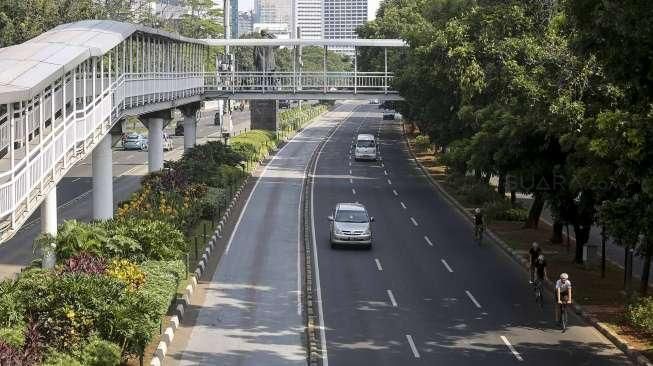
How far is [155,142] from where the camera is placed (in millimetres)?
45531

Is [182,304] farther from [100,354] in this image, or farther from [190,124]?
[190,124]

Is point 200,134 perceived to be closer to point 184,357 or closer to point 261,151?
point 261,151

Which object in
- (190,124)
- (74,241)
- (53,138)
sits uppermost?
(53,138)

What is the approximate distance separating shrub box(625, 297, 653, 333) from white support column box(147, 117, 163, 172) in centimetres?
2571

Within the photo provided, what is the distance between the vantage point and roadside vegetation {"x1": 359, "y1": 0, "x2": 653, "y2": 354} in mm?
19766

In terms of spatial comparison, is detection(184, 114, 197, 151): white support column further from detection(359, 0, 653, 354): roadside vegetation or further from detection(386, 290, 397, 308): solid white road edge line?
detection(386, 290, 397, 308): solid white road edge line

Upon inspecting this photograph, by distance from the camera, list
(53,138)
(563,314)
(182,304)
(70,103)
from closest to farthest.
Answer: (53,138) < (563,314) < (182,304) < (70,103)

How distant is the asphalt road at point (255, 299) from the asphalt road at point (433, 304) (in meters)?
0.94

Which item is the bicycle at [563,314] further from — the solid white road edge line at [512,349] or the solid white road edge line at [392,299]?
the solid white road edge line at [392,299]

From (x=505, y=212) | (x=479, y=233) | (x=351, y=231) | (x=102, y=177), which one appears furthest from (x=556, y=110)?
(x=505, y=212)

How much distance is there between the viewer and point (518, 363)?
21281 mm

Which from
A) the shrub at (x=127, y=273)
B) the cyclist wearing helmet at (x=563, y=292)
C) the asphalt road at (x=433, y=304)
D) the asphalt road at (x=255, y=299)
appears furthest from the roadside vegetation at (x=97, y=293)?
the cyclist wearing helmet at (x=563, y=292)

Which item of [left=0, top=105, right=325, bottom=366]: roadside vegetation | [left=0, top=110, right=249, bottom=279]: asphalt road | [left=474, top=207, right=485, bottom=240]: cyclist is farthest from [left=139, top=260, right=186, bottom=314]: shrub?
[left=474, top=207, right=485, bottom=240]: cyclist

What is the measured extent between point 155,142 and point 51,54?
21092 mm
